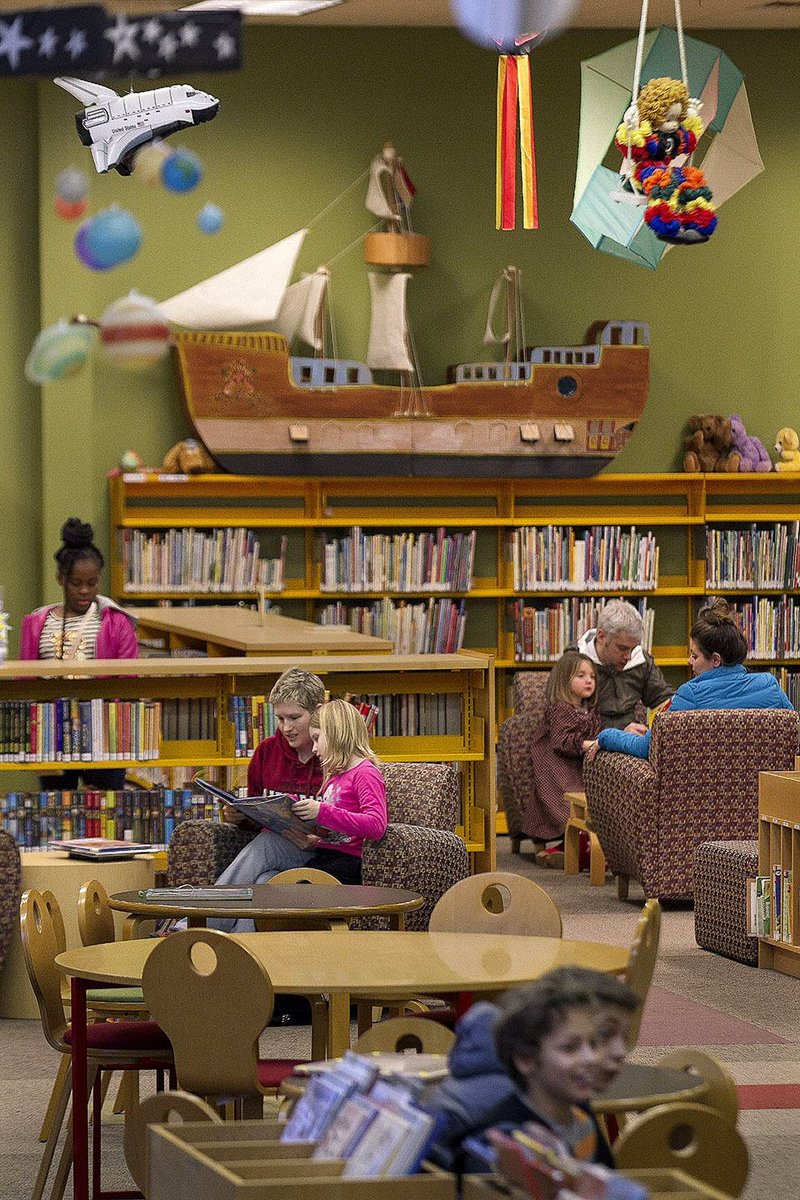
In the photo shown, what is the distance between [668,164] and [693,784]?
106 inches

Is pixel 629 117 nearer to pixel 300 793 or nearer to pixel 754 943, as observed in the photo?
pixel 300 793

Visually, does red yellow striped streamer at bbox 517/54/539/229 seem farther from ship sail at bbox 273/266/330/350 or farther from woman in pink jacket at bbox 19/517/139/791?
ship sail at bbox 273/266/330/350

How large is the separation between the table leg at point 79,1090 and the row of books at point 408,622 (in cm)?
649

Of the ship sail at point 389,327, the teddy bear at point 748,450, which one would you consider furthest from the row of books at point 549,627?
the ship sail at point 389,327

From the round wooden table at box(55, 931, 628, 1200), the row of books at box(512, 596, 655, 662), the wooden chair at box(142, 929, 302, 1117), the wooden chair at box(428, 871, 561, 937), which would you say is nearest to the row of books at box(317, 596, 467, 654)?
the row of books at box(512, 596, 655, 662)

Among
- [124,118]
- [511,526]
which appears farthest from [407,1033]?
[511,526]

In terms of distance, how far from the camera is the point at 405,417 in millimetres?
10461

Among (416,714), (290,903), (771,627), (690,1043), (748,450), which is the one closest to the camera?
(290,903)

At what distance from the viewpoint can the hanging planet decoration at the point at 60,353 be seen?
3396 millimetres

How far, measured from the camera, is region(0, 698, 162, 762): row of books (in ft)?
22.8

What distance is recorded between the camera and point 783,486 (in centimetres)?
1115

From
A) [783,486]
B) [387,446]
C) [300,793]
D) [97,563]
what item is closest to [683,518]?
[783,486]

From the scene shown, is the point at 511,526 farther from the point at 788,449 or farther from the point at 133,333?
the point at 133,333

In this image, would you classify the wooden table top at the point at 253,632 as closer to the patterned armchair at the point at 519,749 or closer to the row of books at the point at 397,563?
the row of books at the point at 397,563
